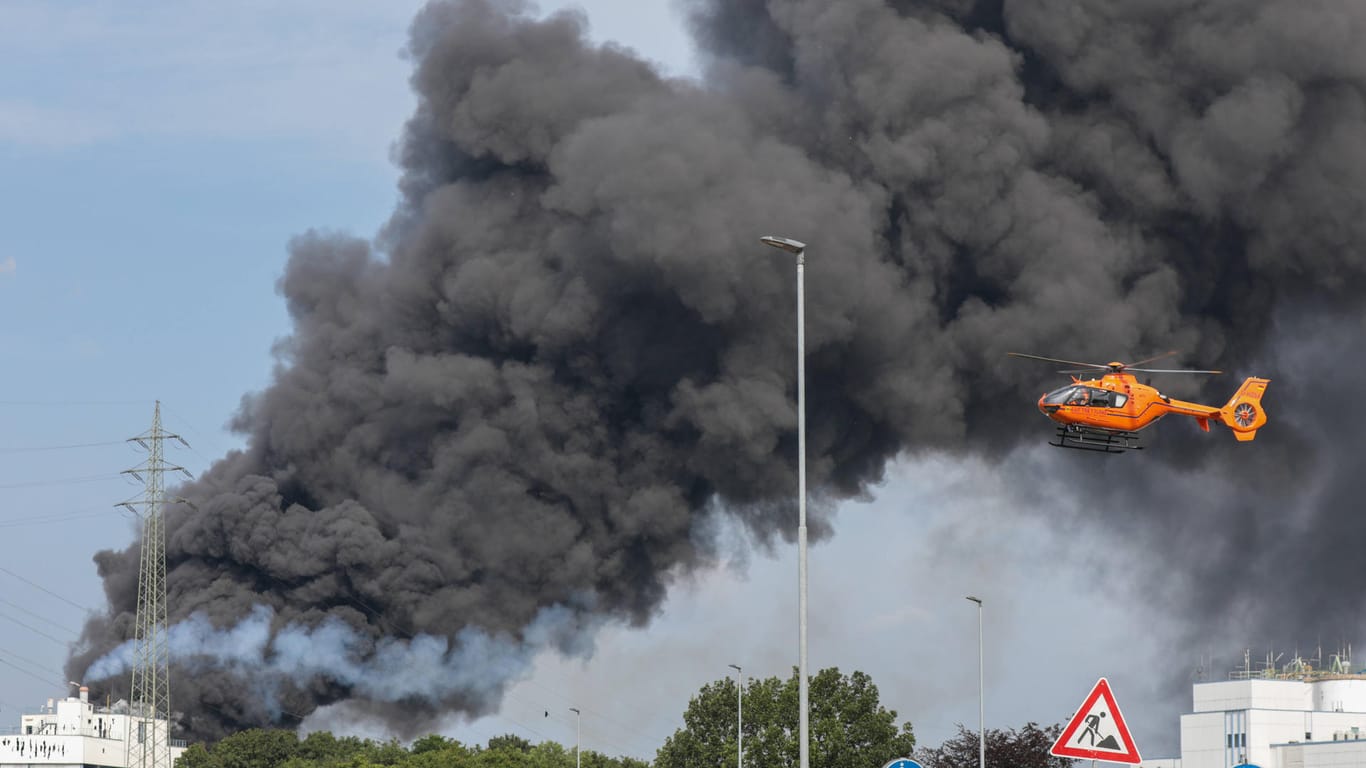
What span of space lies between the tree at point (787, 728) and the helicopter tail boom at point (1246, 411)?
34623 mm

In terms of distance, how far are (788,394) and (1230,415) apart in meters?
38.7

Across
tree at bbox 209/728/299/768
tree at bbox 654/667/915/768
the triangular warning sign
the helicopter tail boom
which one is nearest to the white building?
tree at bbox 209/728/299/768

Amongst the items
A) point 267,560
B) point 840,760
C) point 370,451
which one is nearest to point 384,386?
point 370,451

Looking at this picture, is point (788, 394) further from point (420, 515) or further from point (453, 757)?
point (453, 757)

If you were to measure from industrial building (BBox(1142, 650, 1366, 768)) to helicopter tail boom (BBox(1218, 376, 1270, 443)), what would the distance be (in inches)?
3464

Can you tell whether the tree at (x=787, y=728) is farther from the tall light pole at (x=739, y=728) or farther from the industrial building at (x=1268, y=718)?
the industrial building at (x=1268, y=718)

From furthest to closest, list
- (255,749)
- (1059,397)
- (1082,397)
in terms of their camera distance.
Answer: (255,749) → (1082,397) → (1059,397)

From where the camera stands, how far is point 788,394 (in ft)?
360

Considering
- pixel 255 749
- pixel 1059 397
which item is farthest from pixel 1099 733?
pixel 255 749

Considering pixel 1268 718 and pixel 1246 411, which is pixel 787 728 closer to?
pixel 1246 411

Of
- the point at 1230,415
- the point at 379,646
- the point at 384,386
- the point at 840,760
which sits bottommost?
the point at 840,760

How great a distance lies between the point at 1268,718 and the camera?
159 metres

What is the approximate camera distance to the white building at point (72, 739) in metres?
169

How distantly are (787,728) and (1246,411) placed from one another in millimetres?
44382
